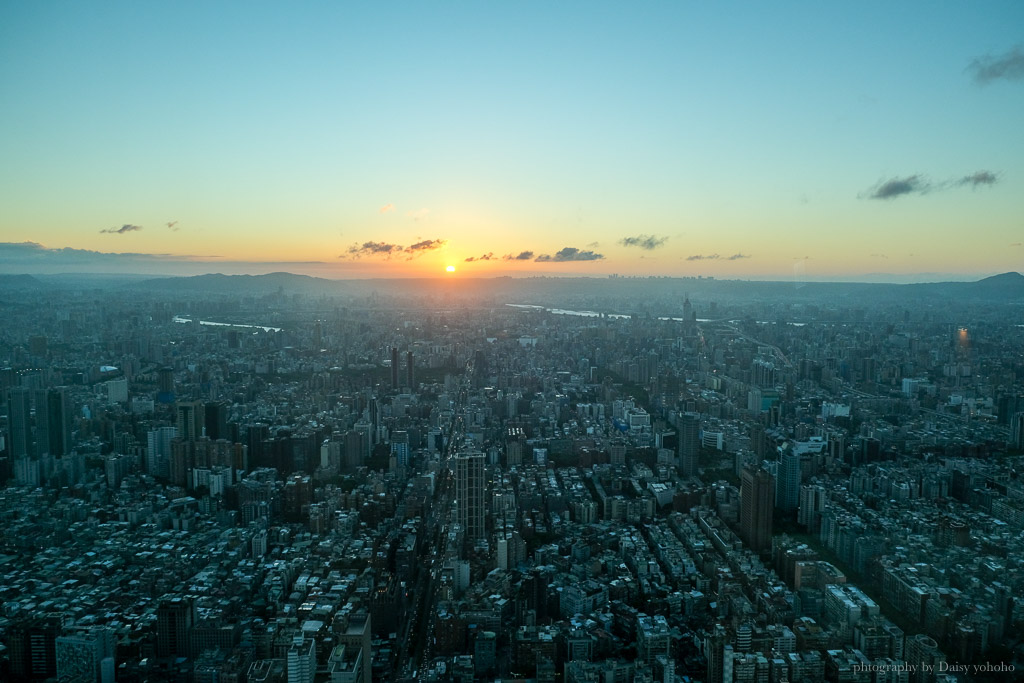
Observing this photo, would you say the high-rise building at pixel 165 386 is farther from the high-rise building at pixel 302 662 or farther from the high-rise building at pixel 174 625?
the high-rise building at pixel 302 662

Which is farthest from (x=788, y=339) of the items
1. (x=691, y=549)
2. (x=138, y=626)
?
(x=138, y=626)

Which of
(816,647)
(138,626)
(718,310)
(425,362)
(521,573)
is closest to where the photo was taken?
(816,647)

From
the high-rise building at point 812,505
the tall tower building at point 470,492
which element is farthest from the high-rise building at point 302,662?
the high-rise building at point 812,505

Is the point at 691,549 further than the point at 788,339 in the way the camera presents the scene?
No

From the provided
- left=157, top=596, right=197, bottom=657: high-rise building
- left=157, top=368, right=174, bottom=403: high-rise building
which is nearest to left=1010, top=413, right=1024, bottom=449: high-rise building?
left=157, top=596, right=197, bottom=657: high-rise building

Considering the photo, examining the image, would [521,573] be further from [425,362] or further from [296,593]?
[425,362]

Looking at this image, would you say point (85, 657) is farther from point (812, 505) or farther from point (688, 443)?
point (688, 443)
